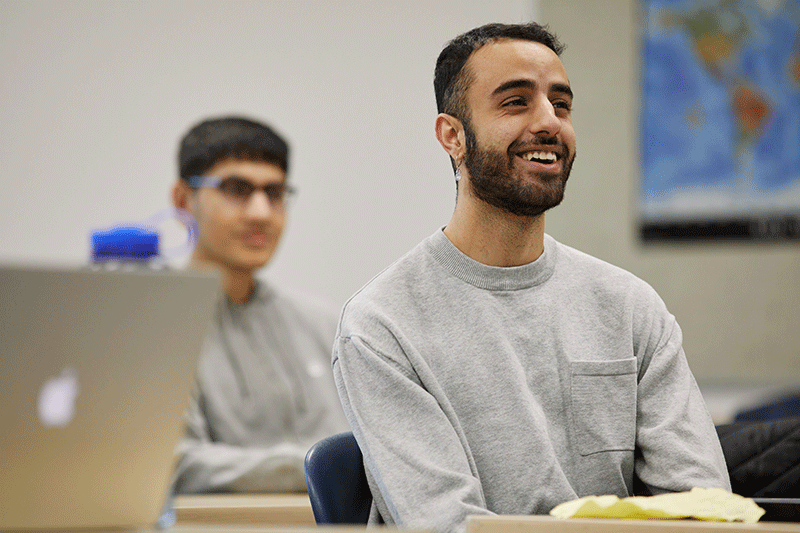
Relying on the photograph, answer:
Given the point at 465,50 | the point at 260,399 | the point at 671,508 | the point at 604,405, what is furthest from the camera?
the point at 260,399

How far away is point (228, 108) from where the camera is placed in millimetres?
3086

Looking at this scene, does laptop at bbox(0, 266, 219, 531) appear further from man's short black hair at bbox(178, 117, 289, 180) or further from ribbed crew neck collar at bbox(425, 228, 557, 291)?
man's short black hair at bbox(178, 117, 289, 180)

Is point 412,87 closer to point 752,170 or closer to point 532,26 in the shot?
point 752,170

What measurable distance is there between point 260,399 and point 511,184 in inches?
44.0

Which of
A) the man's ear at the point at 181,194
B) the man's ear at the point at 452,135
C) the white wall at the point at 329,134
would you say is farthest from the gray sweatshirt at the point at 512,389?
the white wall at the point at 329,134

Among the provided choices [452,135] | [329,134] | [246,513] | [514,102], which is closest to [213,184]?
[329,134]

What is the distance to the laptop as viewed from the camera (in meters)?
0.67

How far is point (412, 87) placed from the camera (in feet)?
9.86

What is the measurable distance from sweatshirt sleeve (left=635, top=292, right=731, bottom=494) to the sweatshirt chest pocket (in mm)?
24

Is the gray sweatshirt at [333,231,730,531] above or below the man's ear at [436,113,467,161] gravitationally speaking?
below

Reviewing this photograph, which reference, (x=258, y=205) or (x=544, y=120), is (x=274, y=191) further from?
(x=544, y=120)

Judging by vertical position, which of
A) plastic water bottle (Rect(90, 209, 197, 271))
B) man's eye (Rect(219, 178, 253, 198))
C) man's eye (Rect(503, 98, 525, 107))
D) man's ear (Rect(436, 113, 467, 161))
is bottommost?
man's eye (Rect(219, 178, 253, 198))

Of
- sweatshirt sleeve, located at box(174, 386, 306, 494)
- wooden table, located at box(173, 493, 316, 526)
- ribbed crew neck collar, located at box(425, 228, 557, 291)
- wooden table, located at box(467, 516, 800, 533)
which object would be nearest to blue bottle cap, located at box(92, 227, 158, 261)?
wooden table, located at box(467, 516, 800, 533)

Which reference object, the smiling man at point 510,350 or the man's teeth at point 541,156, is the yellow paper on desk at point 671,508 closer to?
the smiling man at point 510,350
